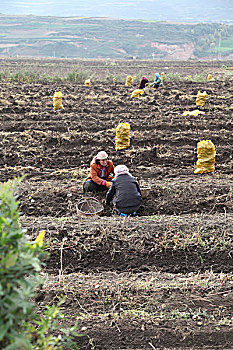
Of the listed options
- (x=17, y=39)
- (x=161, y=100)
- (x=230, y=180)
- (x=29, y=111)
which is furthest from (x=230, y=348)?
(x=17, y=39)

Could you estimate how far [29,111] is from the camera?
1255 cm

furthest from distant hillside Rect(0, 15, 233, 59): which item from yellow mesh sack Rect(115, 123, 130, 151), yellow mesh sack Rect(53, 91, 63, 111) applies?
yellow mesh sack Rect(115, 123, 130, 151)

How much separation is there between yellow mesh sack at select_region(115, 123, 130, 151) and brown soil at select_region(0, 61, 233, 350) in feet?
0.90

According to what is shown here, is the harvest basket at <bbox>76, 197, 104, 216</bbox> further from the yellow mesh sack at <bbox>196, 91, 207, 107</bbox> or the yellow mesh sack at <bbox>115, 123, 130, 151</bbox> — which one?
the yellow mesh sack at <bbox>196, 91, 207, 107</bbox>

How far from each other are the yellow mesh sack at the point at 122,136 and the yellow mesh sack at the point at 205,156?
205 cm

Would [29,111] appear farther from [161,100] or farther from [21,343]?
[21,343]

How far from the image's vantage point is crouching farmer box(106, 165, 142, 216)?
5305mm

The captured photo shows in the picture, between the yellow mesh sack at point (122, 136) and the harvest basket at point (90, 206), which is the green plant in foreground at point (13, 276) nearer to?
the harvest basket at point (90, 206)

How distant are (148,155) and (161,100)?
6.97 meters

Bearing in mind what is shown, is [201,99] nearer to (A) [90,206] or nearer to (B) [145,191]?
(B) [145,191]

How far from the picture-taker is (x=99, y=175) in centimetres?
614

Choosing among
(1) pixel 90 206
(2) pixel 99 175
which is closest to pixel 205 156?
(2) pixel 99 175

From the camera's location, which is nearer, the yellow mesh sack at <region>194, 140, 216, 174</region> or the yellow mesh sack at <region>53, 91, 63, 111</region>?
the yellow mesh sack at <region>194, 140, 216, 174</region>

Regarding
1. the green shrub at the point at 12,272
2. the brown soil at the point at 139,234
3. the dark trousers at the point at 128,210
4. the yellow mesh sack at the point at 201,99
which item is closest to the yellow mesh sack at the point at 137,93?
the yellow mesh sack at the point at 201,99
